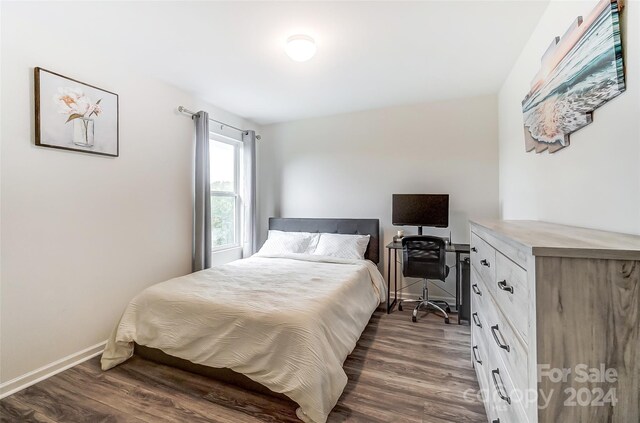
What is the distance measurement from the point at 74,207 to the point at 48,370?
1230mm

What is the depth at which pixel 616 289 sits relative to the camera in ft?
2.38

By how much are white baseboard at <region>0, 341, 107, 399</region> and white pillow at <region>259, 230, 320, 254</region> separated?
1.90 m

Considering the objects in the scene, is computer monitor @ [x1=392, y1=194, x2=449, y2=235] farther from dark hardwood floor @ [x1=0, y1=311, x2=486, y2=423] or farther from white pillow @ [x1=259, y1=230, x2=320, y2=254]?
dark hardwood floor @ [x1=0, y1=311, x2=486, y2=423]

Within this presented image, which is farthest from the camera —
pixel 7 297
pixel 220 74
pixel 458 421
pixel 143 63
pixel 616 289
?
pixel 220 74

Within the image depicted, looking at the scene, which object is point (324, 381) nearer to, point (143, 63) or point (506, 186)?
point (506, 186)

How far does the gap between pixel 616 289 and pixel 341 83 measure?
2797 mm

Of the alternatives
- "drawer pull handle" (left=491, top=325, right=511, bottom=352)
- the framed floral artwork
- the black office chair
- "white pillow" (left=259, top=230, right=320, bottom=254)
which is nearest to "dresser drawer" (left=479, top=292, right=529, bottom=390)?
"drawer pull handle" (left=491, top=325, right=511, bottom=352)

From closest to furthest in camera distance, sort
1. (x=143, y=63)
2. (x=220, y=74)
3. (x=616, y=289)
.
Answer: (x=616, y=289), (x=143, y=63), (x=220, y=74)

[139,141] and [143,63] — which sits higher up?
[143,63]

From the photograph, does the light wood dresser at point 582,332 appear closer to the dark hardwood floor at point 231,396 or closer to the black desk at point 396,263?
the dark hardwood floor at point 231,396

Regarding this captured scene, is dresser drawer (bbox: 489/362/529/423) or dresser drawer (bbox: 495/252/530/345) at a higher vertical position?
dresser drawer (bbox: 495/252/530/345)

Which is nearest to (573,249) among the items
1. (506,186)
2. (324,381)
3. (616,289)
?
(616,289)

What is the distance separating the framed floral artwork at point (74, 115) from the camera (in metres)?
1.99

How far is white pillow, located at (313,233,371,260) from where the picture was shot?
11.0 feet
